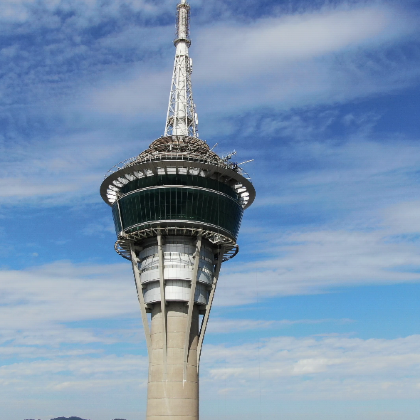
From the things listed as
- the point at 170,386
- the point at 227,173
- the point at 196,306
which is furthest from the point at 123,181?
the point at 170,386

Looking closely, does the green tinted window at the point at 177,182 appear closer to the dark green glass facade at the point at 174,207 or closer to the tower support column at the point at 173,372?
the dark green glass facade at the point at 174,207

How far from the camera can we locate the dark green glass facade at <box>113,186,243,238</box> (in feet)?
304

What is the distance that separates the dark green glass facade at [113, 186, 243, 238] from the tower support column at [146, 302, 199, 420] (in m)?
15.5

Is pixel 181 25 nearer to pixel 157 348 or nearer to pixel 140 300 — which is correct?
pixel 140 300

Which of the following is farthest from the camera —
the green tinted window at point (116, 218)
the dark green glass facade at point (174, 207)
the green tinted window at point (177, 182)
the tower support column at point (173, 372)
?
the green tinted window at point (116, 218)

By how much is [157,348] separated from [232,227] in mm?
26434

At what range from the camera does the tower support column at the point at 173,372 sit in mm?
85312

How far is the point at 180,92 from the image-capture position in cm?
11469

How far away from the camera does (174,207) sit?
9250 cm

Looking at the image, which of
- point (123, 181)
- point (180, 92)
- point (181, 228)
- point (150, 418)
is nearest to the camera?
point (150, 418)

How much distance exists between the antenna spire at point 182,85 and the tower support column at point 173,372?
131ft

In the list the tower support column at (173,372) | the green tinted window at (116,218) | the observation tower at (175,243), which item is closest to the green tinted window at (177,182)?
the observation tower at (175,243)

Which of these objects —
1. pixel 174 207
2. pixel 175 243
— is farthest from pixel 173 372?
pixel 174 207

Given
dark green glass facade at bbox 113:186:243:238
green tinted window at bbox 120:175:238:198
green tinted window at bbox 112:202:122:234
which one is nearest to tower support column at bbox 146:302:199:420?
dark green glass facade at bbox 113:186:243:238
